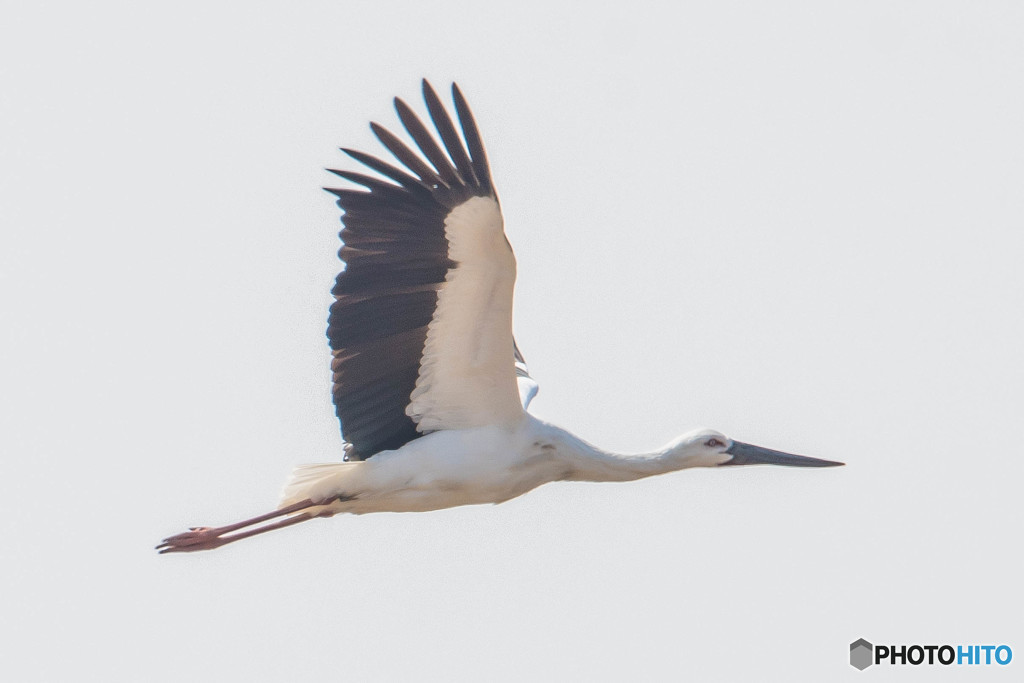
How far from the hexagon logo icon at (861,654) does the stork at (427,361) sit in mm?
3136

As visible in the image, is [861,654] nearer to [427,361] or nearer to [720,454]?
[720,454]

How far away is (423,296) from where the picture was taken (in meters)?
10.1

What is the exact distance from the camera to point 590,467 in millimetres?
10836

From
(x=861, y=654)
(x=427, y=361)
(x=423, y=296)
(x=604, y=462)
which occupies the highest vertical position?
(x=423, y=296)

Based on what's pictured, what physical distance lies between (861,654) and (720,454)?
277 centimetres

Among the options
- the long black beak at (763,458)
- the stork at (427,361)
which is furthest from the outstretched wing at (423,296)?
the long black beak at (763,458)

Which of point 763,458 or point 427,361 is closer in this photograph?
point 427,361

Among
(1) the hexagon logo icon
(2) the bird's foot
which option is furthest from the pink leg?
(1) the hexagon logo icon

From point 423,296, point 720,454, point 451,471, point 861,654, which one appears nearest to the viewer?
point 423,296

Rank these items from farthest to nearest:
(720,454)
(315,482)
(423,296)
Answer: (720,454)
(315,482)
(423,296)

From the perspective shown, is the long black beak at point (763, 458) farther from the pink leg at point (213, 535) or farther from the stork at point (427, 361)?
the pink leg at point (213, 535)

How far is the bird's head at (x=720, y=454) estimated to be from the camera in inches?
445

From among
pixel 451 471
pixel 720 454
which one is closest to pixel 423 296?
pixel 451 471

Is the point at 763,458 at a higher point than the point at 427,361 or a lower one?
lower
